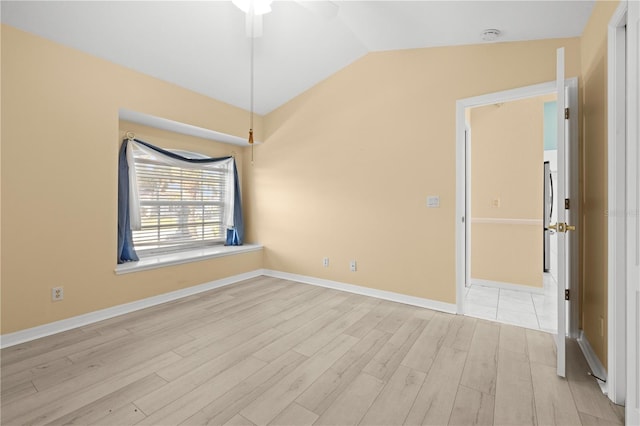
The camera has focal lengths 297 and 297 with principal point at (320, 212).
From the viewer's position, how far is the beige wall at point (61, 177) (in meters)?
2.40

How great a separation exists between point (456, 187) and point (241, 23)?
2.66 metres

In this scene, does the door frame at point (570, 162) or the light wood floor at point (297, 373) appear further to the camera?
the door frame at point (570, 162)

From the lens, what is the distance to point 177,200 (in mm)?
4176

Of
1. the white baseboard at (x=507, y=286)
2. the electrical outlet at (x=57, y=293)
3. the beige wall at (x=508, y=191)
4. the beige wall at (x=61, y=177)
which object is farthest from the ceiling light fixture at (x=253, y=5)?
the white baseboard at (x=507, y=286)

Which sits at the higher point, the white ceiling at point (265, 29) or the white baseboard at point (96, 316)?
the white ceiling at point (265, 29)

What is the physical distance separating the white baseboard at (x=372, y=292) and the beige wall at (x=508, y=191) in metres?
1.40

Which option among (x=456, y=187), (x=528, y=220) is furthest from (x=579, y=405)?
(x=528, y=220)

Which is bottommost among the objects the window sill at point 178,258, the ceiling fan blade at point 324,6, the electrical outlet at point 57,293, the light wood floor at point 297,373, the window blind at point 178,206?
the light wood floor at point 297,373

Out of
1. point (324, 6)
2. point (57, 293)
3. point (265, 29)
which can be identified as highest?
point (265, 29)

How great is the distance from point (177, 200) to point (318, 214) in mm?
1992
